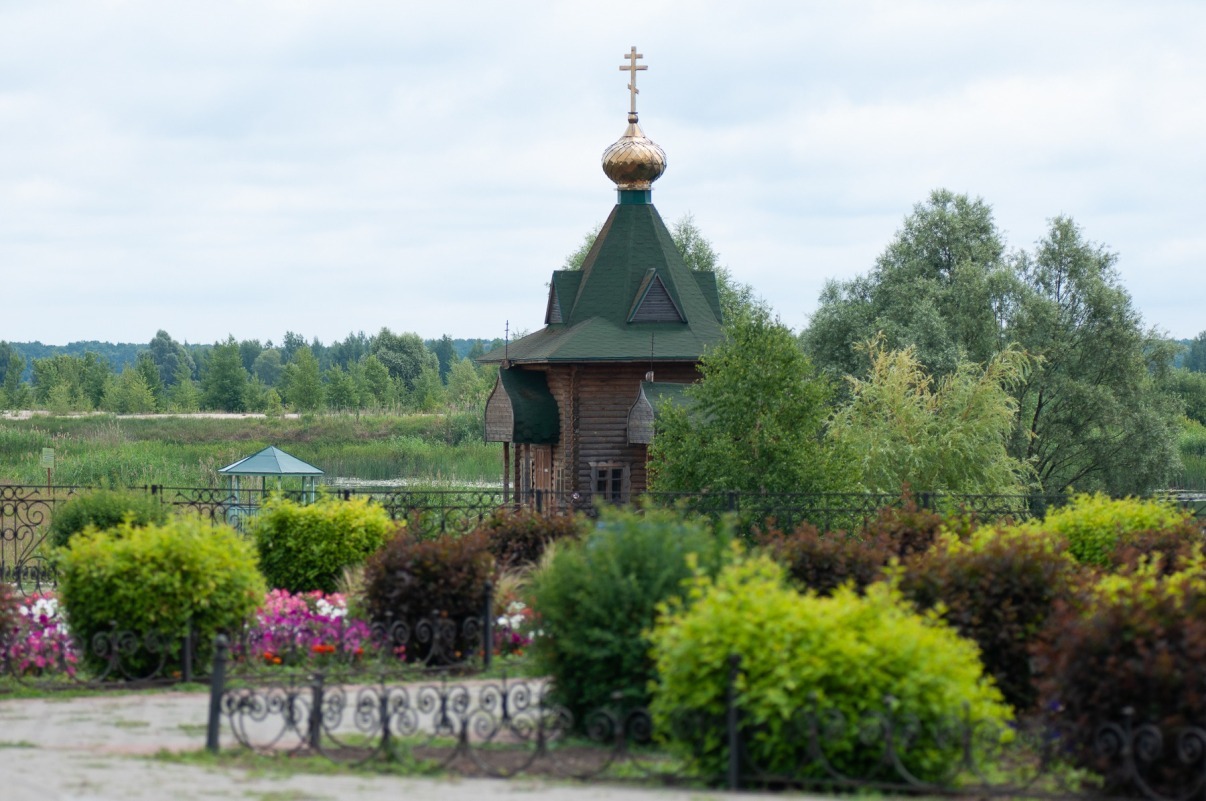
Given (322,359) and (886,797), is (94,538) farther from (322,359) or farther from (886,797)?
(322,359)

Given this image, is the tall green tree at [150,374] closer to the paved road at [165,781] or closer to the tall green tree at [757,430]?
the tall green tree at [757,430]

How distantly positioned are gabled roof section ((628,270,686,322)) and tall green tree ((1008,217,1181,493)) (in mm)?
15282

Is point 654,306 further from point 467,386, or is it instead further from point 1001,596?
point 467,386

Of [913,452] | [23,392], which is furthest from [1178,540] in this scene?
[23,392]

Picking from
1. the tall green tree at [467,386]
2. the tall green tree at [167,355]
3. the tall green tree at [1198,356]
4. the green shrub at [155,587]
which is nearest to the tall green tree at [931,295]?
the tall green tree at [467,386]

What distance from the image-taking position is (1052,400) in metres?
38.4

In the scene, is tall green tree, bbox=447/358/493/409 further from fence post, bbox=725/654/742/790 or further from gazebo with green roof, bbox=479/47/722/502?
fence post, bbox=725/654/742/790

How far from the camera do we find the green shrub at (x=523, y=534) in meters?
13.8

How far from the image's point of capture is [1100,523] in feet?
41.6

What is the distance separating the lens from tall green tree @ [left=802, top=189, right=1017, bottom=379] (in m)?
36.4

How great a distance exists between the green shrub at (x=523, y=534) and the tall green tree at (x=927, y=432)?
14.1 meters

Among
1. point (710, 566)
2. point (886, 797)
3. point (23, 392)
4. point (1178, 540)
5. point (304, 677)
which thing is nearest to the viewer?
point (886, 797)

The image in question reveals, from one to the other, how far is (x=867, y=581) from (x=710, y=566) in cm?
234

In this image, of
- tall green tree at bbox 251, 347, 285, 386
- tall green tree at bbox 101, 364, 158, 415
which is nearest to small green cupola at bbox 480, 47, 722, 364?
tall green tree at bbox 101, 364, 158, 415
